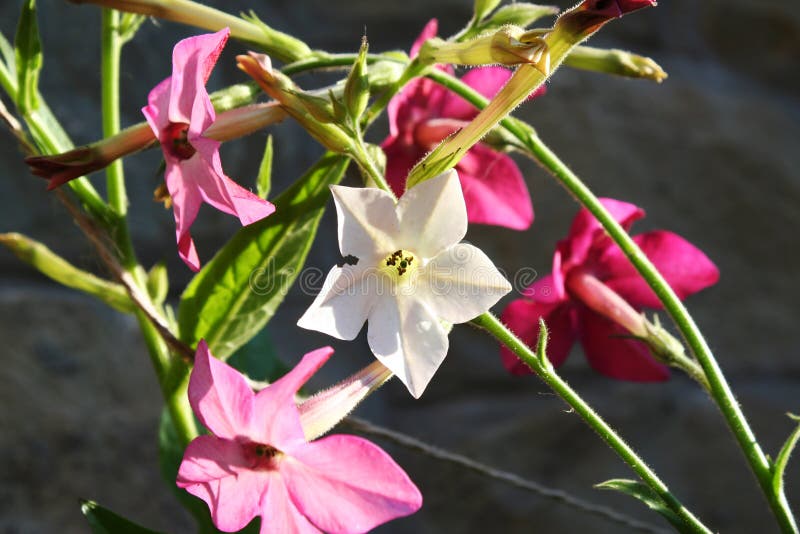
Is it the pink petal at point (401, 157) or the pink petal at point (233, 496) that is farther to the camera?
the pink petal at point (401, 157)

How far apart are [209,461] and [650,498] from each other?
0.21 m

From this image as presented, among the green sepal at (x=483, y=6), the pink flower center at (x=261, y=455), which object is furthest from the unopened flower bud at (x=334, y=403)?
the green sepal at (x=483, y=6)

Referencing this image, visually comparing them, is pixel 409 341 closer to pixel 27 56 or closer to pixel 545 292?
pixel 545 292

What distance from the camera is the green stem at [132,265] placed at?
554mm

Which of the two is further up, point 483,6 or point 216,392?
point 483,6

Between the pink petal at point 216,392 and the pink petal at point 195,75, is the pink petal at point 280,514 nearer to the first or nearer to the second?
the pink petal at point 216,392

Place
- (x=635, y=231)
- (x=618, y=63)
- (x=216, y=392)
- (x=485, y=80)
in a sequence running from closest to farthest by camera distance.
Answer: (x=216, y=392) → (x=618, y=63) → (x=485, y=80) → (x=635, y=231)

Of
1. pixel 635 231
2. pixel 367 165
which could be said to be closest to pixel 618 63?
pixel 367 165

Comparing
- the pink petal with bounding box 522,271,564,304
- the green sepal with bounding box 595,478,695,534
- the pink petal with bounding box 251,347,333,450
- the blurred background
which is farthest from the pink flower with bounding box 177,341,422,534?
the blurred background

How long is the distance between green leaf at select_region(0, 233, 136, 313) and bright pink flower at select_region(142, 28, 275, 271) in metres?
0.13

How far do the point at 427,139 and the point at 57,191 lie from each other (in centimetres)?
24

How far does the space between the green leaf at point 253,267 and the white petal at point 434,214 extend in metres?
0.14

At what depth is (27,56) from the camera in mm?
546

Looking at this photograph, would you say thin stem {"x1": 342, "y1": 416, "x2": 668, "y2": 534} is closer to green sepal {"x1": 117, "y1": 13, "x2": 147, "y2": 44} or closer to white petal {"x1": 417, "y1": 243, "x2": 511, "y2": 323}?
white petal {"x1": 417, "y1": 243, "x2": 511, "y2": 323}
